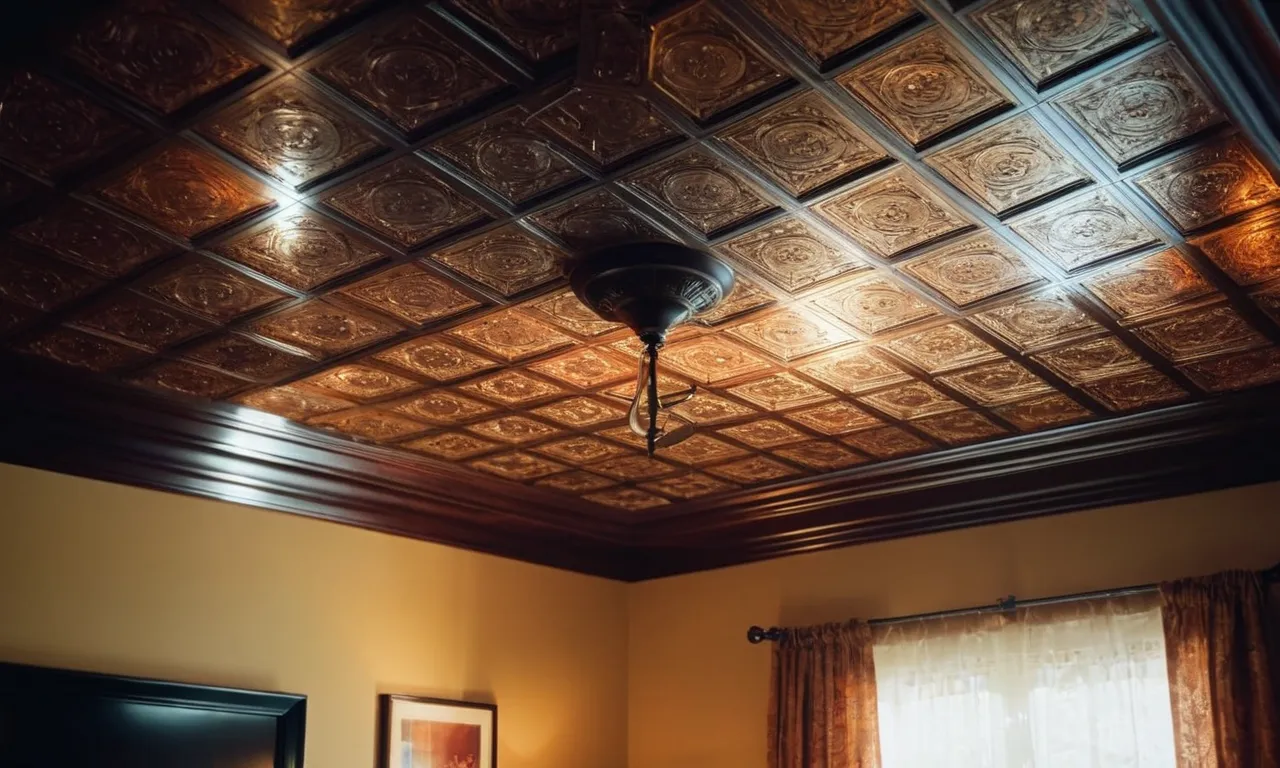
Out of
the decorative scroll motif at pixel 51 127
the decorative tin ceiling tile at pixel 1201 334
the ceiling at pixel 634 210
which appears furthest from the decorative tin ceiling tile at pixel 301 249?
the decorative tin ceiling tile at pixel 1201 334

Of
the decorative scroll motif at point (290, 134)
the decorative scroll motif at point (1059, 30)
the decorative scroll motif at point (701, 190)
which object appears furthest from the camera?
the decorative scroll motif at point (701, 190)

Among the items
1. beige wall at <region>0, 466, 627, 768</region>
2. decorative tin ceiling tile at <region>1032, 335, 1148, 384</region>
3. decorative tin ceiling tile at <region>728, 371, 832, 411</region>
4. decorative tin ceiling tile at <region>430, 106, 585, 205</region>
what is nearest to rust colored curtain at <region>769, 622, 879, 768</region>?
beige wall at <region>0, 466, 627, 768</region>

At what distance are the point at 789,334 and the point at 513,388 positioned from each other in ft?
2.90

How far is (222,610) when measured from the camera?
392 cm

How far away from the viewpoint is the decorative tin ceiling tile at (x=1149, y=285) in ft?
9.30

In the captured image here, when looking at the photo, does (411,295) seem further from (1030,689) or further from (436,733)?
(1030,689)

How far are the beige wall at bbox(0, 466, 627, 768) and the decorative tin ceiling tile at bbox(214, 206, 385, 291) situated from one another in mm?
1306

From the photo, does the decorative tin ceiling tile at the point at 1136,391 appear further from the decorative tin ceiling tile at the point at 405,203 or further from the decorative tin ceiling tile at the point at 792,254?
the decorative tin ceiling tile at the point at 405,203

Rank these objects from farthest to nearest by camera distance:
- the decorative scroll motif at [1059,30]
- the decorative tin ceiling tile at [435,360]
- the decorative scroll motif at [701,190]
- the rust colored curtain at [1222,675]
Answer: the rust colored curtain at [1222,675] < the decorative tin ceiling tile at [435,360] < the decorative scroll motif at [701,190] < the decorative scroll motif at [1059,30]

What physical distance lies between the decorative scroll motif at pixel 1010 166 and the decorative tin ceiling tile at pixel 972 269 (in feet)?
0.57

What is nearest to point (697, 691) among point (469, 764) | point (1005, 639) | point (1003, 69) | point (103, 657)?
point (469, 764)

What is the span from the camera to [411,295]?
298cm

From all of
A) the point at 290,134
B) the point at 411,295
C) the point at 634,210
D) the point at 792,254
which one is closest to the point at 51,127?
the point at 290,134

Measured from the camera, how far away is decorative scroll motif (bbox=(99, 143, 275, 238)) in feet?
7.70
